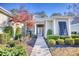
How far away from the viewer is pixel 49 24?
563 centimetres

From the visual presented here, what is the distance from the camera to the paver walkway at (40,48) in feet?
18.3

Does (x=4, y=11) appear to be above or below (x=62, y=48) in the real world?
above

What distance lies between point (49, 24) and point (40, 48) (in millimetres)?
610

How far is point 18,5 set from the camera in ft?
18.4

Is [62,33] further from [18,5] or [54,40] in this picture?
[18,5]

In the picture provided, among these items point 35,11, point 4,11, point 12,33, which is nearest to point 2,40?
point 12,33

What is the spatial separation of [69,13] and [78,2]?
13.0 inches

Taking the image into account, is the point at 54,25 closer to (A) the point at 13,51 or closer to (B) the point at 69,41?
(B) the point at 69,41

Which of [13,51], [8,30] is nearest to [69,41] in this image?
[13,51]

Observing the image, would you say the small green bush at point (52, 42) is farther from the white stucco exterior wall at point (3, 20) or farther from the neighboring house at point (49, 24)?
the white stucco exterior wall at point (3, 20)

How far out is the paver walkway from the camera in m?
5.59

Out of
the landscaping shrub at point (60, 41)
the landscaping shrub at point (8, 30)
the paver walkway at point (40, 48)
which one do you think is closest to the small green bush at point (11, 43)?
the landscaping shrub at point (8, 30)

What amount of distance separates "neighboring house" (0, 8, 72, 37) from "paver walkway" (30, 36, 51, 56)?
0.17 meters

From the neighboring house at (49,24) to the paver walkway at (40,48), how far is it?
0.17 metres
